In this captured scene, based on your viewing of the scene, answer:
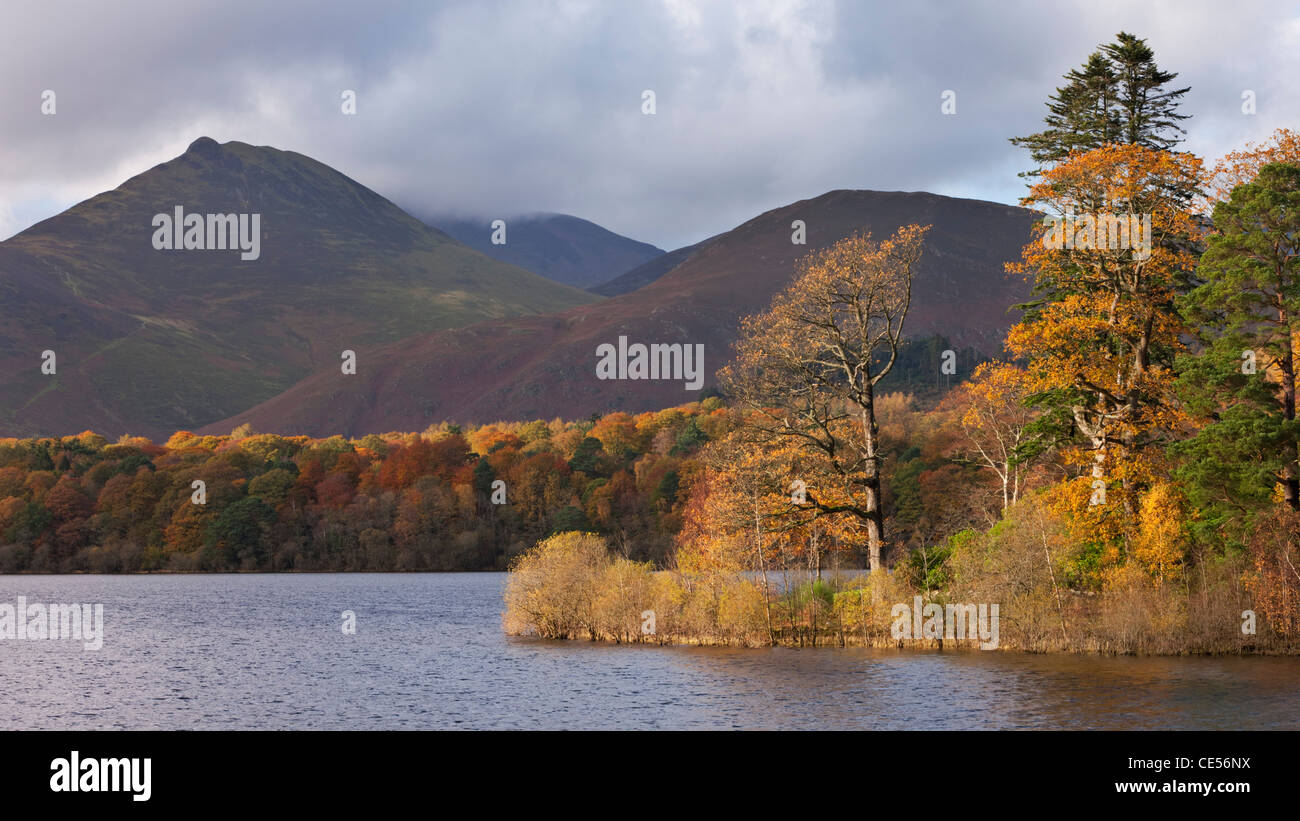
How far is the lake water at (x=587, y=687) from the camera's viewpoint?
1672 inches

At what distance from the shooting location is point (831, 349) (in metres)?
63.3

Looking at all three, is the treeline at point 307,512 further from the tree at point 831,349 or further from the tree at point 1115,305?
the tree at point 1115,305

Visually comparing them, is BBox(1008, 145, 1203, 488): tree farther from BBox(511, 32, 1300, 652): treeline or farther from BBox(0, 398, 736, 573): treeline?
BBox(0, 398, 736, 573): treeline

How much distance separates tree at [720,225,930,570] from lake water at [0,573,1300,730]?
908cm

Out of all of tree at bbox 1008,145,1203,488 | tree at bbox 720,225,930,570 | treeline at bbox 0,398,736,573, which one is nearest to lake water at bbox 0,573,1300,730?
tree at bbox 720,225,930,570

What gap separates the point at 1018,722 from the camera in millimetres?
40312

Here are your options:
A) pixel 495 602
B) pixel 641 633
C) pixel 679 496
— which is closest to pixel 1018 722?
pixel 641 633

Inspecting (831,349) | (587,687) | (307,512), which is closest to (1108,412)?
(831,349)

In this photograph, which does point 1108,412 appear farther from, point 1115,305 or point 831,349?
point 831,349

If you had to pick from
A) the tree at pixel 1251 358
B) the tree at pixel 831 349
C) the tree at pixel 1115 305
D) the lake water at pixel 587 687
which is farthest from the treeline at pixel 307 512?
the tree at pixel 1251 358

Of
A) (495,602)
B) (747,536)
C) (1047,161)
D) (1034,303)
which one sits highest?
(1047,161)

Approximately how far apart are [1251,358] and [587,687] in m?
33.6
